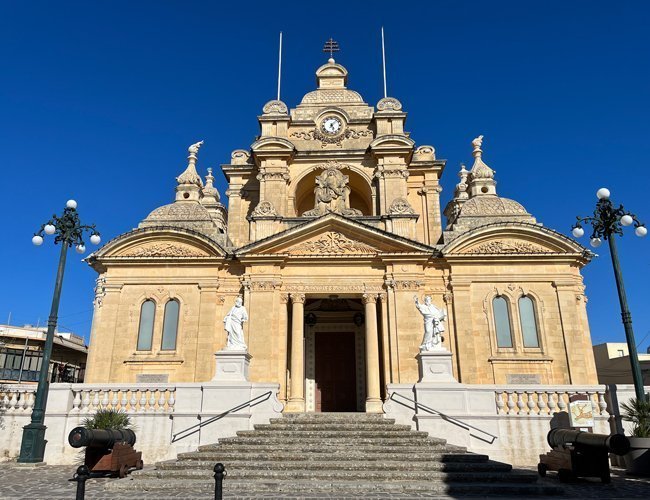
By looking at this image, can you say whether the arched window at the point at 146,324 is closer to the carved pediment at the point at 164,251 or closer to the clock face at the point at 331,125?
the carved pediment at the point at 164,251

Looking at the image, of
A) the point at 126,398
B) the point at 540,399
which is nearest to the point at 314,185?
the point at 126,398

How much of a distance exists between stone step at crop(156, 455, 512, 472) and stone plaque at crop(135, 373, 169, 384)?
10186mm

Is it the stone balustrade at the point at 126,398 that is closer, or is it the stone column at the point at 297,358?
the stone balustrade at the point at 126,398

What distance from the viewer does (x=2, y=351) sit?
140 feet

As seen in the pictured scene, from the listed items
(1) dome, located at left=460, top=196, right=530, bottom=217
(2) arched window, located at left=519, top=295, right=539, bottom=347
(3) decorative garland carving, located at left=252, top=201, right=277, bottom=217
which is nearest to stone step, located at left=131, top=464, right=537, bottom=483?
(2) arched window, located at left=519, top=295, right=539, bottom=347

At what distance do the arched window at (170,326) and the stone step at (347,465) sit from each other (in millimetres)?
10927

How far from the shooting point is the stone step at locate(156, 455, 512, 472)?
11914 mm

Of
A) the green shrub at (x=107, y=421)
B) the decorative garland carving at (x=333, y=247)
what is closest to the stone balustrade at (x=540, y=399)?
the decorative garland carving at (x=333, y=247)

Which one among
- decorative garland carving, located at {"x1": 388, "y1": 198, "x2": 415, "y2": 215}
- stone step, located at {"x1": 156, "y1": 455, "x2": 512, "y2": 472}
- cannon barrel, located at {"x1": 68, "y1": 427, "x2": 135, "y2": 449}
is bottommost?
stone step, located at {"x1": 156, "y1": 455, "x2": 512, "y2": 472}

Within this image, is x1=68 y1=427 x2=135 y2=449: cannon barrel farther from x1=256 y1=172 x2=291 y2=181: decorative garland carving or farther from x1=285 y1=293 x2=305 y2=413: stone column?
x1=256 y1=172 x2=291 y2=181: decorative garland carving

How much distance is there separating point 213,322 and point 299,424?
9113 millimetres

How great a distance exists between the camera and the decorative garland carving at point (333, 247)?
23.0 m

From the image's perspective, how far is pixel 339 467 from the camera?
39.5 ft

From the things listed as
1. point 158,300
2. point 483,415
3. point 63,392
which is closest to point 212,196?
point 158,300
